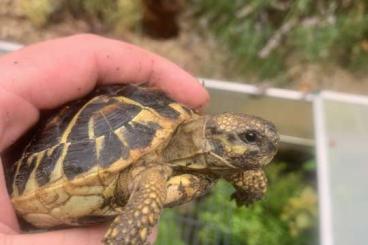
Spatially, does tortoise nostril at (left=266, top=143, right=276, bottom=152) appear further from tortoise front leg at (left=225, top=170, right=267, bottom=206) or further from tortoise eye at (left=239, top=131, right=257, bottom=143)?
tortoise front leg at (left=225, top=170, right=267, bottom=206)

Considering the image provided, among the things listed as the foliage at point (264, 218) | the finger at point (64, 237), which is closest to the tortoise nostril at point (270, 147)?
the finger at point (64, 237)

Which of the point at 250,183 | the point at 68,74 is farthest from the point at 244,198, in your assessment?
the point at 68,74

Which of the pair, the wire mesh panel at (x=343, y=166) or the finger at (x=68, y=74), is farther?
the wire mesh panel at (x=343, y=166)

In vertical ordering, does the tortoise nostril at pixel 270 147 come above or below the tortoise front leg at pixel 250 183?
above

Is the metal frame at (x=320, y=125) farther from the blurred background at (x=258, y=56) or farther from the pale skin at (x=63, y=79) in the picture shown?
the pale skin at (x=63, y=79)

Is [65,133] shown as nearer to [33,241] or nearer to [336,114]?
[33,241]

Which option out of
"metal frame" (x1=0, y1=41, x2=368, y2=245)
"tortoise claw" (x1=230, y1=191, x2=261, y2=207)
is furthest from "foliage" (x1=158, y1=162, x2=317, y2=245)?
"tortoise claw" (x1=230, y1=191, x2=261, y2=207)

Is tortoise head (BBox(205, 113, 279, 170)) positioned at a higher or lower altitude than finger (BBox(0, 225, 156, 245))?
higher
